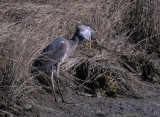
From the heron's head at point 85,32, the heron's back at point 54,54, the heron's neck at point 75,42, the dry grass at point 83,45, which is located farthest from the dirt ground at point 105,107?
the heron's head at point 85,32

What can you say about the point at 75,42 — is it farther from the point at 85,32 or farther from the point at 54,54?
the point at 54,54

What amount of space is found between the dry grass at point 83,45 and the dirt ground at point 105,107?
0.23 metres

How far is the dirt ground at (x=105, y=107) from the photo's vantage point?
527cm

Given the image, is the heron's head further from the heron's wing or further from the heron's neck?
the heron's wing

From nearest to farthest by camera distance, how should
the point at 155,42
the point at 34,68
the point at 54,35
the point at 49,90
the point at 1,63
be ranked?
the point at 1,63 → the point at 34,68 → the point at 49,90 → the point at 54,35 → the point at 155,42

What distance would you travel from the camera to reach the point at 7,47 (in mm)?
5117

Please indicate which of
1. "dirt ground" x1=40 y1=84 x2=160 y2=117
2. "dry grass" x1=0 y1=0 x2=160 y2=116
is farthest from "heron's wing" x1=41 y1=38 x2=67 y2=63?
"dirt ground" x1=40 y1=84 x2=160 y2=117

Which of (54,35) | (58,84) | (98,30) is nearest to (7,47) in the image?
(58,84)

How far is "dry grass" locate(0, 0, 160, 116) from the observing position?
488 centimetres

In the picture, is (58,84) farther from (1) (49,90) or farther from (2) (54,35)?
(2) (54,35)

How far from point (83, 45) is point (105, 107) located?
1.80m

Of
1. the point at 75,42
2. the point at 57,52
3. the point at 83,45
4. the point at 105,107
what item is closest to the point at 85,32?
the point at 75,42

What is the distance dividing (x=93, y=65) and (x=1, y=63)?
1974 mm

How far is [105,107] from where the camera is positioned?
18.4 ft
